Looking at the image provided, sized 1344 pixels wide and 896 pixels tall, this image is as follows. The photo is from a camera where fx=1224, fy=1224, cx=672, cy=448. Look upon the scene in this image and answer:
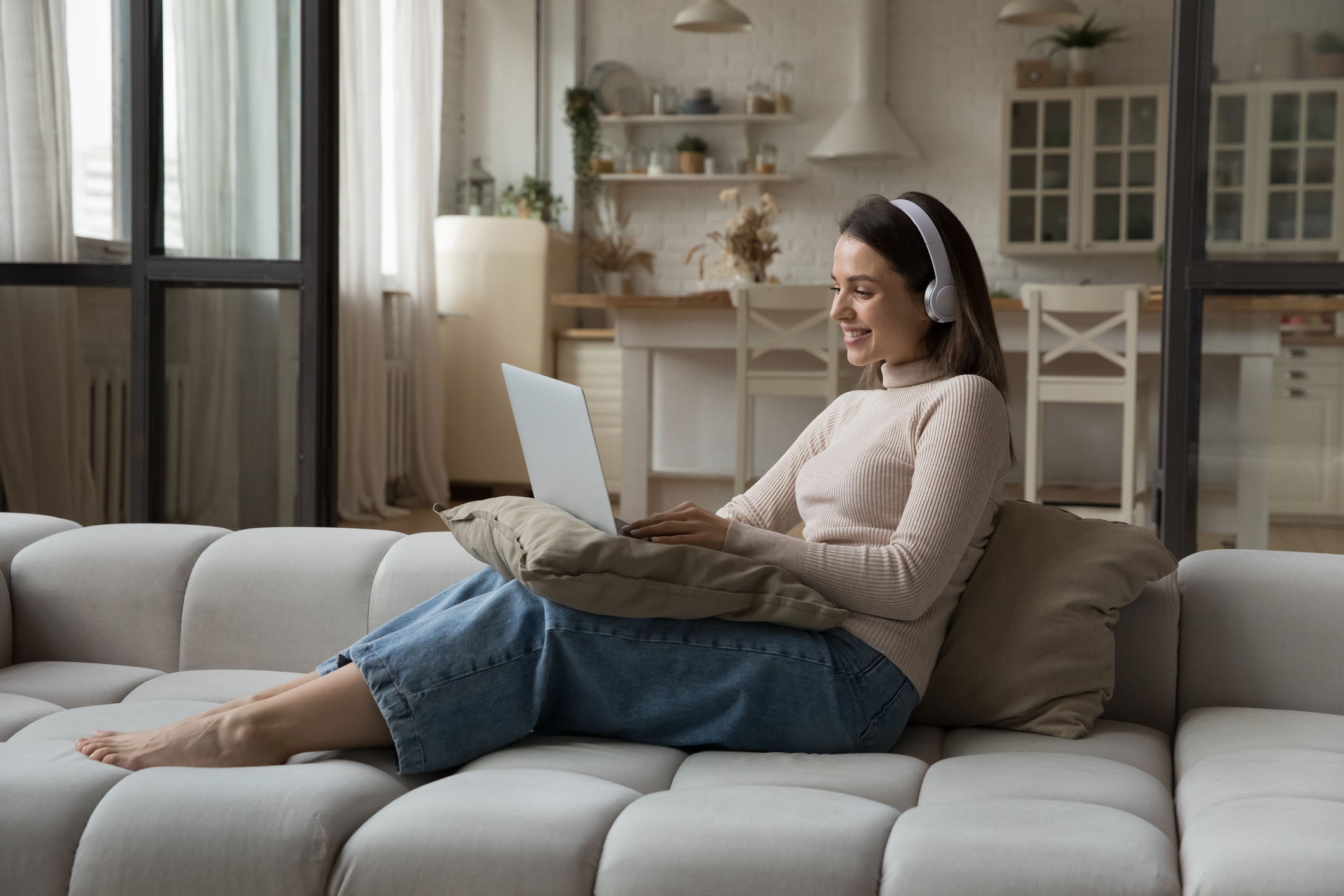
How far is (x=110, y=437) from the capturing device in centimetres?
344

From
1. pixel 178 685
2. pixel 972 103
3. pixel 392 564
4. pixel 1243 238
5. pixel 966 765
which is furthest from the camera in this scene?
pixel 972 103

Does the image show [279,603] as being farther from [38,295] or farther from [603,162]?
[603,162]

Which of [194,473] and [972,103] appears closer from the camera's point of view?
[194,473]

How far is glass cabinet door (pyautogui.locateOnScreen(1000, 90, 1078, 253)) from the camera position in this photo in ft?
21.2

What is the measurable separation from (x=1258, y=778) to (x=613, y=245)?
597 centimetres

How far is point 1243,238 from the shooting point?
2.55m

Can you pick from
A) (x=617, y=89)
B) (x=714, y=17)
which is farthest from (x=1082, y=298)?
(x=617, y=89)

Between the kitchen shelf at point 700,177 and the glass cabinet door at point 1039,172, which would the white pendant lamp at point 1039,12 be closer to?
the glass cabinet door at point 1039,172

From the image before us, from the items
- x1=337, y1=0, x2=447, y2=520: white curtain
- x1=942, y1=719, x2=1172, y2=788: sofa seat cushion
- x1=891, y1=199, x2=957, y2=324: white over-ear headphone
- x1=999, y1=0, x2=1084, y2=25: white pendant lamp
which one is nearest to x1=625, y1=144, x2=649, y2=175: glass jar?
x1=337, y1=0, x2=447, y2=520: white curtain

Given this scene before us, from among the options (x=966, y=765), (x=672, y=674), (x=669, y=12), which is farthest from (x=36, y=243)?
(x=669, y=12)


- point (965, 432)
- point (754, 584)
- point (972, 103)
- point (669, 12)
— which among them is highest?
point (669, 12)

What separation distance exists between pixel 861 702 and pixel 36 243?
9.61 ft

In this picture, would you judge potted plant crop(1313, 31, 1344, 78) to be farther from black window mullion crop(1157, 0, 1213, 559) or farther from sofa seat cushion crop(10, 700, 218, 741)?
sofa seat cushion crop(10, 700, 218, 741)

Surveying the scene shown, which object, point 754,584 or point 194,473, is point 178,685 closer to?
point 754,584
